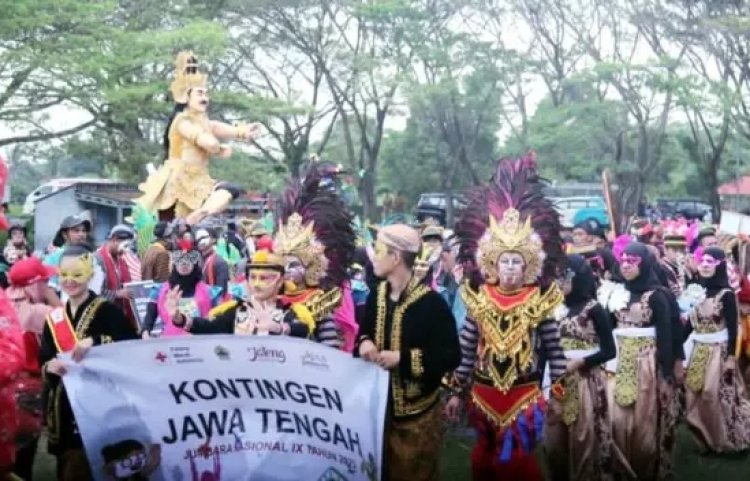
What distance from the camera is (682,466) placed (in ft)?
25.4

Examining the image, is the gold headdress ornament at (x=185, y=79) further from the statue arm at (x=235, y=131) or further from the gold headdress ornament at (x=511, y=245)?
the gold headdress ornament at (x=511, y=245)

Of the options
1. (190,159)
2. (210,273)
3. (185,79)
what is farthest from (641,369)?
(185,79)

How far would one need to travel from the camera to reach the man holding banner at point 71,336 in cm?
541

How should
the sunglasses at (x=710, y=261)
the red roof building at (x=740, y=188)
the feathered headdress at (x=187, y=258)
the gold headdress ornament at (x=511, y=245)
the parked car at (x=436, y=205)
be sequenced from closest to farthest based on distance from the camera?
the gold headdress ornament at (x=511, y=245), the feathered headdress at (x=187, y=258), the sunglasses at (x=710, y=261), the parked car at (x=436, y=205), the red roof building at (x=740, y=188)

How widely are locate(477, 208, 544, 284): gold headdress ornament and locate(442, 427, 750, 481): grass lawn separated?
186 centimetres

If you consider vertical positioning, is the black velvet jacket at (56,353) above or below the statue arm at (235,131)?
below

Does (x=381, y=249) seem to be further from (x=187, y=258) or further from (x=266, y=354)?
(x=187, y=258)

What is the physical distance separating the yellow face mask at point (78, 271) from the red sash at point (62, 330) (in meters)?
0.16

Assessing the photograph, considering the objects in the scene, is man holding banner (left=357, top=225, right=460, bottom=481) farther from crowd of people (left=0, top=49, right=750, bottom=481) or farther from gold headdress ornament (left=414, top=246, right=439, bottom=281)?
gold headdress ornament (left=414, top=246, right=439, bottom=281)

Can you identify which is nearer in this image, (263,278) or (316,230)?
(263,278)

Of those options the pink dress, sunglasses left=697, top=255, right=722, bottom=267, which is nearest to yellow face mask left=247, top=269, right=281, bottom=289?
the pink dress

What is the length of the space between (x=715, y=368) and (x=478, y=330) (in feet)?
9.95

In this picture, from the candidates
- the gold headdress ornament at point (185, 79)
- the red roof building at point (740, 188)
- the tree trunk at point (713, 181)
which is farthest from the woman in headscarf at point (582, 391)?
the red roof building at point (740, 188)

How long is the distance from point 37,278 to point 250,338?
5.68 feet
